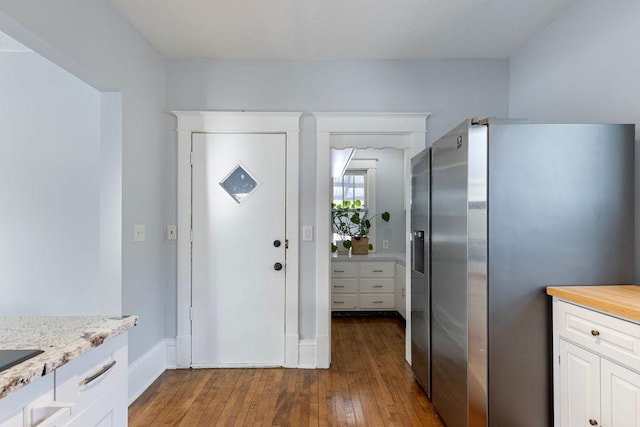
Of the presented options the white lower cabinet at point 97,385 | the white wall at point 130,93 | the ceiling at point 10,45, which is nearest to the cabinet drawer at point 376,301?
the white wall at point 130,93

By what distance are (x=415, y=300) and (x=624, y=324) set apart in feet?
4.73

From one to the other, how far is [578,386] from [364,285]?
302cm

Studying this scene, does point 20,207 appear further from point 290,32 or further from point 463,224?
point 463,224

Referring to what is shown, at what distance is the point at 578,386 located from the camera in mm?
1585

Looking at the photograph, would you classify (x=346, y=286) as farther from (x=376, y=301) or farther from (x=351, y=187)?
(x=351, y=187)

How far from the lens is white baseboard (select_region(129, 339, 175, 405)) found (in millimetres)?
2471

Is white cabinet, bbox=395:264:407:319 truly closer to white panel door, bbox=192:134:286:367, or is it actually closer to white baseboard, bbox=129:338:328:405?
white baseboard, bbox=129:338:328:405

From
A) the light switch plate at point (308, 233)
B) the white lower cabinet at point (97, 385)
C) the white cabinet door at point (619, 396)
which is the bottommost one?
the white cabinet door at point (619, 396)

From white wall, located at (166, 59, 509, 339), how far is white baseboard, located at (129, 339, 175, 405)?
3.70 ft

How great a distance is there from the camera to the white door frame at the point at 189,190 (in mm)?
2992

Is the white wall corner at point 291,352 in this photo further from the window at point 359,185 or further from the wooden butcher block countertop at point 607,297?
the window at point 359,185

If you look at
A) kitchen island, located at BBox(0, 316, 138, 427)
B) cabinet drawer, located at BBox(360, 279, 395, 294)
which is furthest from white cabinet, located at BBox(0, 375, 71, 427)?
cabinet drawer, located at BBox(360, 279, 395, 294)

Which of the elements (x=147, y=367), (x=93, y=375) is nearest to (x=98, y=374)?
(x=93, y=375)

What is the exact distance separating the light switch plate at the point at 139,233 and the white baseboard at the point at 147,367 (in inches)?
33.4
